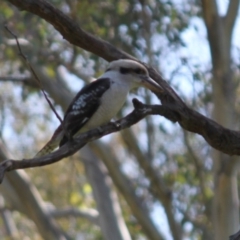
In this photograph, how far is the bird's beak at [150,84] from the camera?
459 cm

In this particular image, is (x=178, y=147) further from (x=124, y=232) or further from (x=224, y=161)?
(x=224, y=161)

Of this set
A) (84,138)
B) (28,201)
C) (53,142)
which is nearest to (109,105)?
(53,142)

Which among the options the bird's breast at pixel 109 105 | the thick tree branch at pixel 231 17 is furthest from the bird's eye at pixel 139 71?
the thick tree branch at pixel 231 17

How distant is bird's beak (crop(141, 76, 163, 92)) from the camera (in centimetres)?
459

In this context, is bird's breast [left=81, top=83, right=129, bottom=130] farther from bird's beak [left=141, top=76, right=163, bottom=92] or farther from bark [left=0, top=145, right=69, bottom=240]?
bark [left=0, top=145, right=69, bottom=240]

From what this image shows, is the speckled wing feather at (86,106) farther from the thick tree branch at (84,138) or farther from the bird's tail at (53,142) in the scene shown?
the thick tree branch at (84,138)

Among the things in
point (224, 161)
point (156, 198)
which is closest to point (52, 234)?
point (156, 198)

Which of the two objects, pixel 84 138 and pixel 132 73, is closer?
pixel 84 138

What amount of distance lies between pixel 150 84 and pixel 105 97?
10.4 inches

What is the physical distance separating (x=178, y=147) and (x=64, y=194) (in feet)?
8.52

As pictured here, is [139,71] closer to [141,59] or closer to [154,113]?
[154,113]

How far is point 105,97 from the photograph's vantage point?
468cm

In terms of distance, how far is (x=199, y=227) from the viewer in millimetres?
8945

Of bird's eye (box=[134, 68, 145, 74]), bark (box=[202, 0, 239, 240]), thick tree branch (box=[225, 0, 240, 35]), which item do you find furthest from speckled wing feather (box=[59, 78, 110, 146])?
thick tree branch (box=[225, 0, 240, 35])
